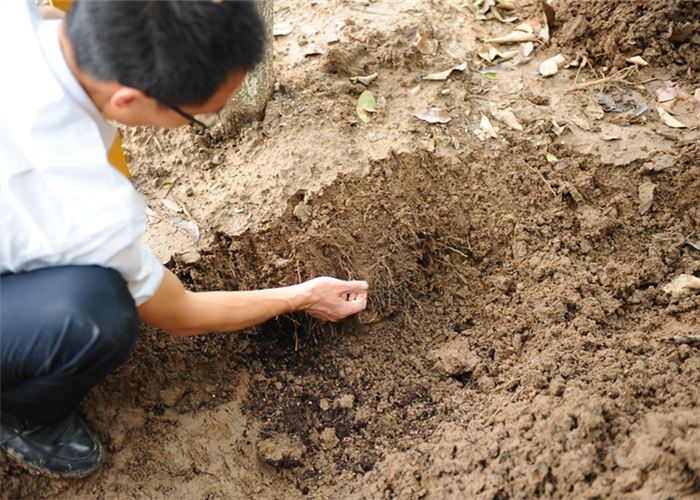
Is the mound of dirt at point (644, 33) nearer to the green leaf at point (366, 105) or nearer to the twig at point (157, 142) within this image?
the green leaf at point (366, 105)

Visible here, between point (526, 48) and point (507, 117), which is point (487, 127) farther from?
point (526, 48)

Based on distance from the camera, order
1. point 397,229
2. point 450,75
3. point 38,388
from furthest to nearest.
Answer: point 450,75 < point 397,229 < point 38,388

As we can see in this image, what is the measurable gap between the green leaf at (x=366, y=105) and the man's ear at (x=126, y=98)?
1371 mm

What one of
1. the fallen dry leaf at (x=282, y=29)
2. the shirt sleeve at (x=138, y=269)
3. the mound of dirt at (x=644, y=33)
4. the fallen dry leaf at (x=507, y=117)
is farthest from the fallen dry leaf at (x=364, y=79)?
the shirt sleeve at (x=138, y=269)

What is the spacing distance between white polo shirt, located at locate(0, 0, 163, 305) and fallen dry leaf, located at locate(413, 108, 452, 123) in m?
1.56

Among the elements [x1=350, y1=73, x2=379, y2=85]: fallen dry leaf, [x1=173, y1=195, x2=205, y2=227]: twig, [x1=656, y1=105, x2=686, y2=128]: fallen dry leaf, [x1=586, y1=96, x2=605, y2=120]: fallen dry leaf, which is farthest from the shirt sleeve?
[x1=656, y1=105, x2=686, y2=128]: fallen dry leaf

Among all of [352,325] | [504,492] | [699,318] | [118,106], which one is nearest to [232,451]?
[352,325]

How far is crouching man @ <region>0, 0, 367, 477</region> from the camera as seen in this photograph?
1.14 metres

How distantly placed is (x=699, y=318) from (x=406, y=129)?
56.9 inches

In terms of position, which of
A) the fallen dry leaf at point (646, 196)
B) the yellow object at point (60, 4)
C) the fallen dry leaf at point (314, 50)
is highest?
the yellow object at point (60, 4)

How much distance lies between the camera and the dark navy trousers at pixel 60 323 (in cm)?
133

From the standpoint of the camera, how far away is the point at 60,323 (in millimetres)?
1322

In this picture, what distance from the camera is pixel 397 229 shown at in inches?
92.7

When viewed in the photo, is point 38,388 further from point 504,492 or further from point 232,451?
point 504,492
